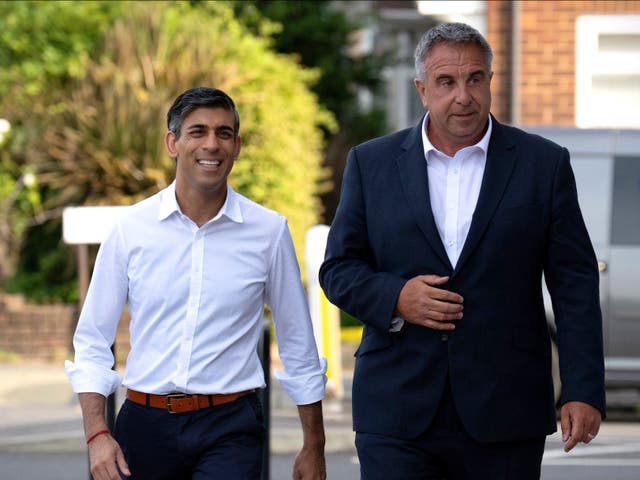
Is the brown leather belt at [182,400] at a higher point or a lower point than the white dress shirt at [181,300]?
lower

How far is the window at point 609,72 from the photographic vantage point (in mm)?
12719

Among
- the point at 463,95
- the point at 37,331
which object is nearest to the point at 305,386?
the point at 463,95

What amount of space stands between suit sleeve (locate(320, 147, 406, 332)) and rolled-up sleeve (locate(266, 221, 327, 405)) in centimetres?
16

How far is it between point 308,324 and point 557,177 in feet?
2.89

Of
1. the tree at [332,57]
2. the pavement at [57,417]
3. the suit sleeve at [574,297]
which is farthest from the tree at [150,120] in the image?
the suit sleeve at [574,297]

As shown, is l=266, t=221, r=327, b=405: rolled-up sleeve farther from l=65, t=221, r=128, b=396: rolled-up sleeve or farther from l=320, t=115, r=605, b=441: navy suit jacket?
l=65, t=221, r=128, b=396: rolled-up sleeve

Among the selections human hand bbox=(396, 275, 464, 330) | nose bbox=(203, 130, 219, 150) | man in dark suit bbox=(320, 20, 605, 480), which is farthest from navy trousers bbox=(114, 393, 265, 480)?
nose bbox=(203, 130, 219, 150)

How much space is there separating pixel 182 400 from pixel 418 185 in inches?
34.9

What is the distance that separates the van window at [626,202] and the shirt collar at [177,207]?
5736 mm

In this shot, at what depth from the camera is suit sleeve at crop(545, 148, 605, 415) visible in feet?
13.3

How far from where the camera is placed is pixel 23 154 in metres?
14.6

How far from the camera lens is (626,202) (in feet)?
31.8

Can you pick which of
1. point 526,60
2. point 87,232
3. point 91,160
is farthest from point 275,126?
point 87,232

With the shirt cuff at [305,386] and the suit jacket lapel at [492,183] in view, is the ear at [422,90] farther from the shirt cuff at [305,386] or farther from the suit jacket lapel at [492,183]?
the shirt cuff at [305,386]
